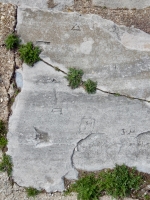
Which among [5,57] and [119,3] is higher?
[119,3]

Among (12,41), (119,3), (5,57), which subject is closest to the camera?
(12,41)

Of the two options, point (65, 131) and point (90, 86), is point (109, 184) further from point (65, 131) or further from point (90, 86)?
point (90, 86)

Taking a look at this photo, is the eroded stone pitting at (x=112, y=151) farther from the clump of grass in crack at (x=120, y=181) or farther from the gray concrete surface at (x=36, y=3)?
the gray concrete surface at (x=36, y=3)

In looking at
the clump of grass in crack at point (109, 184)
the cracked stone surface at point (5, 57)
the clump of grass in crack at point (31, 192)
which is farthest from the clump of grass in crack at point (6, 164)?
the clump of grass in crack at point (109, 184)

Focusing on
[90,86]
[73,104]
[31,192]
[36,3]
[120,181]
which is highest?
[36,3]

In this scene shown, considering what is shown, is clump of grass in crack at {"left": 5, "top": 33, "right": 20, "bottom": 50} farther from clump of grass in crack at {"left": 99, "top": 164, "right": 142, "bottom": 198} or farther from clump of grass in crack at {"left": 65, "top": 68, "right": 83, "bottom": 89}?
clump of grass in crack at {"left": 99, "top": 164, "right": 142, "bottom": 198}

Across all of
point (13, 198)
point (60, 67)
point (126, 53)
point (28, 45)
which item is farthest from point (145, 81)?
point (13, 198)

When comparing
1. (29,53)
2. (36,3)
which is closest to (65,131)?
(29,53)

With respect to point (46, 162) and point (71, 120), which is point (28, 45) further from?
point (46, 162)
